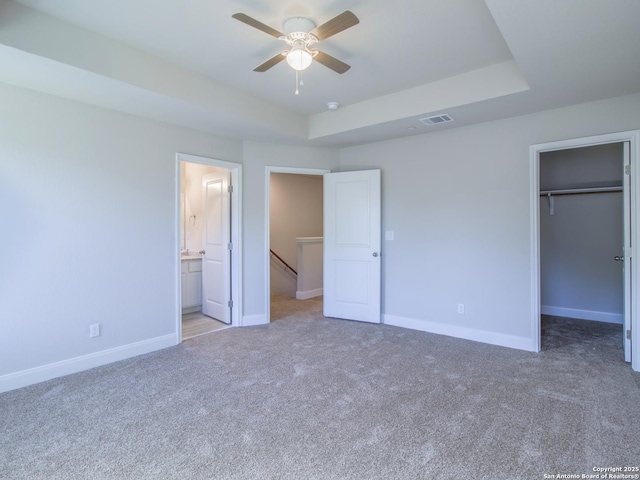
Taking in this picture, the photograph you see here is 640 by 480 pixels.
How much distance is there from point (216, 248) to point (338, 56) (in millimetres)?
2976

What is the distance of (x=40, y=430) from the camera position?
2.20m

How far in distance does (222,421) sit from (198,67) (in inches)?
114

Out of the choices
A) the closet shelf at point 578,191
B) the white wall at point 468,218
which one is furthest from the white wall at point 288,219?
the closet shelf at point 578,191

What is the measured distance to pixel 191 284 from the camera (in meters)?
5.18

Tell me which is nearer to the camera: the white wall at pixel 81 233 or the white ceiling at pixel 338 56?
the white ceiling at pixel 338 56

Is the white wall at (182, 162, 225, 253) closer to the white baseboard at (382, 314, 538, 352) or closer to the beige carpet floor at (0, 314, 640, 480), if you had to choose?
the beige carpet floor at (0, 314, 640, 480)

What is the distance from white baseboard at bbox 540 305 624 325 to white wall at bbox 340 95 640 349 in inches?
73.9

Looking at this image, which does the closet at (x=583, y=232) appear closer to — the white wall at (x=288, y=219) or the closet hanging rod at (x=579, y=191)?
the closet hanging rod at (x=579, y=191)

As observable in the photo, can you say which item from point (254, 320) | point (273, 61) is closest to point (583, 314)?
point (254, 320)

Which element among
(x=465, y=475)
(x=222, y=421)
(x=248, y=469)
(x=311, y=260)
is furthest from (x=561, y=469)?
(x=311, y=260)

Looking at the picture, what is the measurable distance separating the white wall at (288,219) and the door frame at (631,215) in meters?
4.27

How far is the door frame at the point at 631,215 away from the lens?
10.1ft

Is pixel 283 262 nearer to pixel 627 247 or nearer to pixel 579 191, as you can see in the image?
pixel 579 191

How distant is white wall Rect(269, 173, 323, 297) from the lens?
7.02 m
